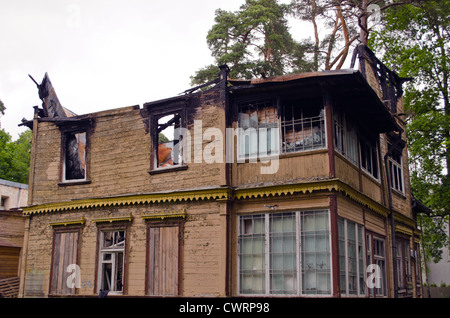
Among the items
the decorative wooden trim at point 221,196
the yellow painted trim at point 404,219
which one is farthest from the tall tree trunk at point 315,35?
the decorative wooden trim at point 221,196

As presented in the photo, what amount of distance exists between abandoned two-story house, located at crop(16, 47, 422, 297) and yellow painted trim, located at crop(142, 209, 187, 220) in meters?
0.04

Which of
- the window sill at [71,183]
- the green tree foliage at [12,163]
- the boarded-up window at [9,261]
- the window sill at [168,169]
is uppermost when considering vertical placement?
the green tree foliage at [12,163]

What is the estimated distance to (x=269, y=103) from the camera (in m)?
15.0

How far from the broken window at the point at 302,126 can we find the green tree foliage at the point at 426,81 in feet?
46.2

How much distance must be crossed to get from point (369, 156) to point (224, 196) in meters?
6.33

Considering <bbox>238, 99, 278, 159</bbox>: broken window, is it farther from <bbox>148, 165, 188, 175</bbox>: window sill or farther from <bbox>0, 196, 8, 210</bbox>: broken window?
<bbox>0, 196, 8, 210</bbox>: broken window

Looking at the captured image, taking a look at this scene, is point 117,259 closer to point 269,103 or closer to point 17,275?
point 17,275

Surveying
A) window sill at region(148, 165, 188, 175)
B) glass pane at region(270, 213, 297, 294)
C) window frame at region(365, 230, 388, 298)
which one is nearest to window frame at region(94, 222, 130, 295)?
window sill at region(148, 165, 188, 175)

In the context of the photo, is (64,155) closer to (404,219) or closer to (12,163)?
(404,219)

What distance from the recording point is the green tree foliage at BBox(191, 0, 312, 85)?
31.4m

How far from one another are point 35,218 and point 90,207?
104 inches

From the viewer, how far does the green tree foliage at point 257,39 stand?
31.4 m

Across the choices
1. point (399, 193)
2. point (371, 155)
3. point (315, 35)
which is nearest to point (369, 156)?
point (371, 155)

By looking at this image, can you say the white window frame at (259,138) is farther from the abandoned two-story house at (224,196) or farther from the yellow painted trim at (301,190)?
the yellow painted trim at (301,190)
